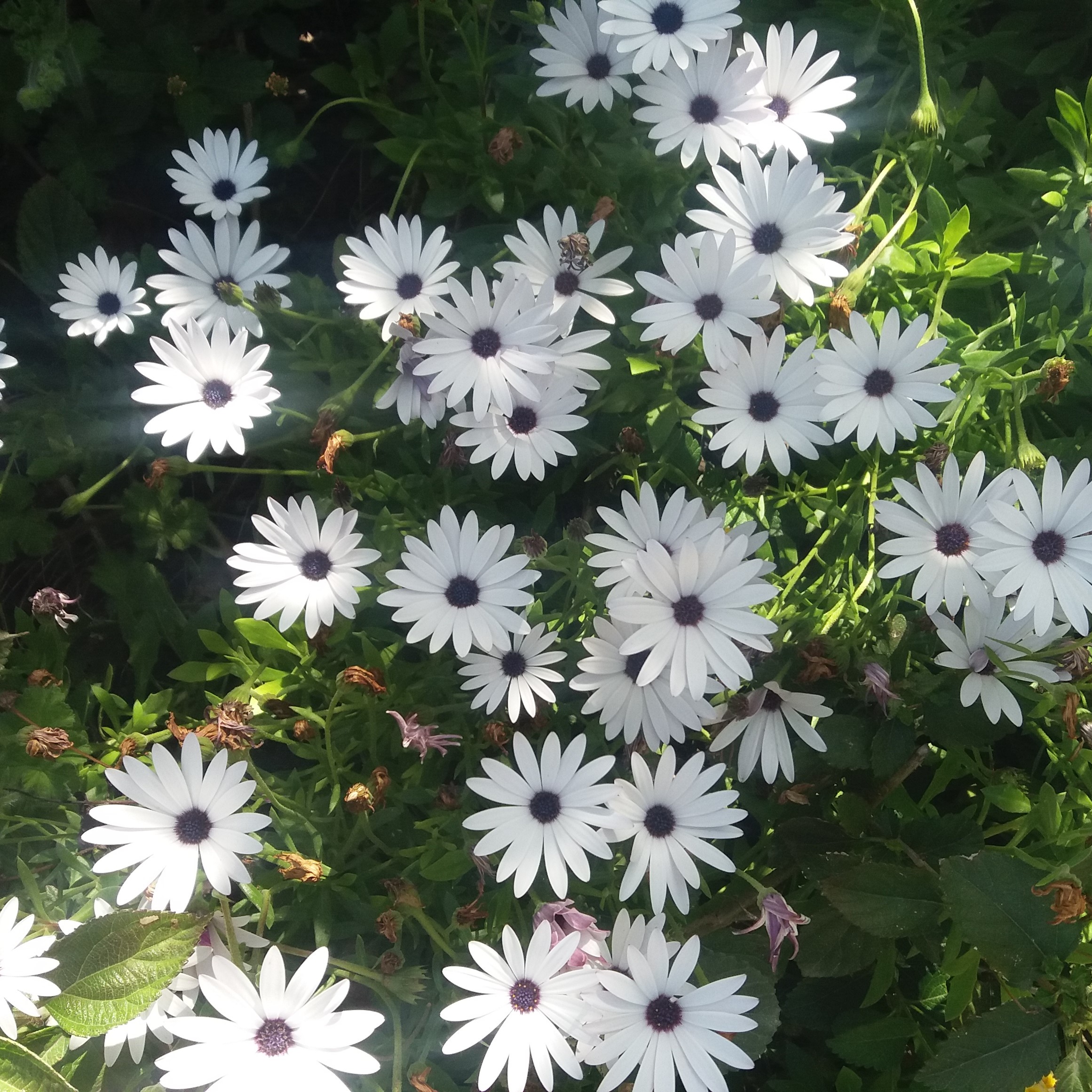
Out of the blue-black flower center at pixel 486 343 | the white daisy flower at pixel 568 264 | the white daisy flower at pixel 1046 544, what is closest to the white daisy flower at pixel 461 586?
the blue-black flower center at pixel 486 343

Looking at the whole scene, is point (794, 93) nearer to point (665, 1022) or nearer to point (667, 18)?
point (667, 18)

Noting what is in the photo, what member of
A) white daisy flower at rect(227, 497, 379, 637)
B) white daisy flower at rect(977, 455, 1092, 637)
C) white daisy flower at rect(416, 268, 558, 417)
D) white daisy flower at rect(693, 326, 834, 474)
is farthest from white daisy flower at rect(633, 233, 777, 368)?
white daisy flower at rect(227, 497, 379, 637)

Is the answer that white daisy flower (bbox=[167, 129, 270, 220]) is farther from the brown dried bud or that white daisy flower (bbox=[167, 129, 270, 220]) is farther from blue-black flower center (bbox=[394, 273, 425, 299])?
the brown dried bud

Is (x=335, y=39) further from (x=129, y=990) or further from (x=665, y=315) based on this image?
(x=129, y=990)

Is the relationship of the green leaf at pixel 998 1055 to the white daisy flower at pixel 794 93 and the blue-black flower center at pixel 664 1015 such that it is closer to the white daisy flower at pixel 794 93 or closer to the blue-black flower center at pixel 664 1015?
the blue-black flower center at pixel 664 1015

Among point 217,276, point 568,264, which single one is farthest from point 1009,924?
point 217,276

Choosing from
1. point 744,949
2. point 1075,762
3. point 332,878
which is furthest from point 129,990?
point 1075,762
